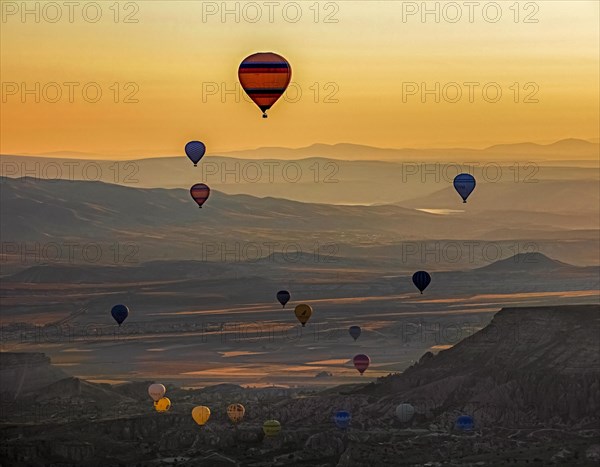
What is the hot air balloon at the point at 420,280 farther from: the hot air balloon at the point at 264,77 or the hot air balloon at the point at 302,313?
the hot air balloon at the point at 264,77

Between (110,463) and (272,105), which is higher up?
(272,105)

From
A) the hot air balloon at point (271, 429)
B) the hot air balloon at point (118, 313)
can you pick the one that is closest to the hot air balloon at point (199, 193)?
the hot air balloon at point (118, 313)

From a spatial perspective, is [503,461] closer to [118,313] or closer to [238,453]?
[238,453]

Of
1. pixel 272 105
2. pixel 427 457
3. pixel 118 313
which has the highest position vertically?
pixel 272 105

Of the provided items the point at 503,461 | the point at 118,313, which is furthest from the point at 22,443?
the point at 503,461

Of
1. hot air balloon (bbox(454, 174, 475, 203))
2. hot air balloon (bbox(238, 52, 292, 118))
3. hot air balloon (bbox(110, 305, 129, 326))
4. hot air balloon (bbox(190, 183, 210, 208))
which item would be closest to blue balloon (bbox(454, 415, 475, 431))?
hot air balloon (bbox(110, 305, 129, 326))

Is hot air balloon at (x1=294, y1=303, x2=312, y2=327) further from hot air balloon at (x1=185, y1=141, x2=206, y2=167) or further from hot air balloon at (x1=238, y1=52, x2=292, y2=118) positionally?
hot air balloon at (x1=238, y1=52, x2=292, y2=118)

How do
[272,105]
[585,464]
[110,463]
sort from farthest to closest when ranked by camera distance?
[110,463]
[585,464]
[272,105]
